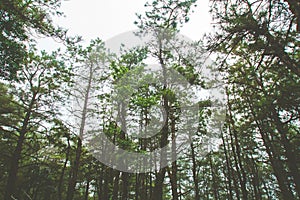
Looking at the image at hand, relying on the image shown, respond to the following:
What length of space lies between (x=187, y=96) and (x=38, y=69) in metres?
9.75

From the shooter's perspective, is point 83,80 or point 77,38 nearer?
point 77,38

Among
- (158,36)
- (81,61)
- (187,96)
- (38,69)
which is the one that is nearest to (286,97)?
(187,96)

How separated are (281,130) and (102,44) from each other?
12593 millimetres

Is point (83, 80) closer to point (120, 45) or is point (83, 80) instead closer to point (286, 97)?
point (120, 45)

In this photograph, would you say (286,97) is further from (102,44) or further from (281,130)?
(102,44)

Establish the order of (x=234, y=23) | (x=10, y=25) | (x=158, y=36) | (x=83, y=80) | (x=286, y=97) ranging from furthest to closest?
(x=83, y=80)
(x=158, y=36)
(x=286, y=97)
(x=10, y=25)
(x=234, y=23)

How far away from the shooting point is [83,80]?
44.7 ft

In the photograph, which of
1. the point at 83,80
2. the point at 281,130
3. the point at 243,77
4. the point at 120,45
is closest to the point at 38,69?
the point at 83,80

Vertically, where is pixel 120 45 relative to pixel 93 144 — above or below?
above

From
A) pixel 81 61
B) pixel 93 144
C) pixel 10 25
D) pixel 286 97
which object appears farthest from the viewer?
pixel 93 144

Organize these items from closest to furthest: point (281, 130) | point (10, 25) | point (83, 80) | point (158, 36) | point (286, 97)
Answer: point (10, 25) → point (286, 97) → point (281, 130) → point (158, 36) → point (83, 80)

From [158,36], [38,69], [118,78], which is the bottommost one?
[118,78]

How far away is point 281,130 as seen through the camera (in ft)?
34.9

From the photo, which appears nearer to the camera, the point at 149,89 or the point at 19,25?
the point at 19,25
